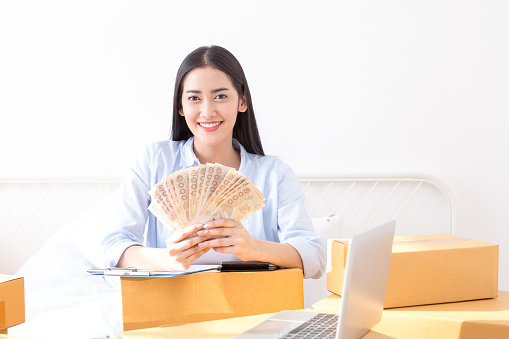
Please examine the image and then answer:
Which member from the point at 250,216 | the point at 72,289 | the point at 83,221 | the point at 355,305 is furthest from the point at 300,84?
the point at 355,305

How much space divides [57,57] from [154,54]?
1.68ft

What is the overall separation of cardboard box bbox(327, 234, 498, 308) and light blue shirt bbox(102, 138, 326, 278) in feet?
1.52

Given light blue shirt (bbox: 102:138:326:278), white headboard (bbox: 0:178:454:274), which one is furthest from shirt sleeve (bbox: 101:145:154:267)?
white headboard (bbox: 0:178:454:274)

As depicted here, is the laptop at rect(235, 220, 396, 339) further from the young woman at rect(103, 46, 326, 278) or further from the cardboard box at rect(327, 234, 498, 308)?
the young woman at rect(103, 46, 326, 278)

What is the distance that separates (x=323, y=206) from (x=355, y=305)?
1.73 meters

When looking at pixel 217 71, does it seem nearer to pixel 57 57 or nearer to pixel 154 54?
pixel 154 54

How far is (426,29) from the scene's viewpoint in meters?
2.48

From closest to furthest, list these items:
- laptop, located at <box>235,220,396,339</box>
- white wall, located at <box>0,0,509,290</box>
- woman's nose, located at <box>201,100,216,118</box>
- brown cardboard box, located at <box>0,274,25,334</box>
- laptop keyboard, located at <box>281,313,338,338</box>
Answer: laptop, located at <box>235,220,396,339</box>, laptop keyboard, located at <box>281,313,338,338</box>, brown cardboard box, located at <box>0,274,25,334</box>, woman's nose, located at <box>201,100,216,118</box>, white wall, located at <box>0,0,509,290</box>

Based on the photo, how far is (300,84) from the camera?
2.60 metres

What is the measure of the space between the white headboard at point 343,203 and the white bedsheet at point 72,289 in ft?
1.08

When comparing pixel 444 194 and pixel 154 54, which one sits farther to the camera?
pixel 154 54

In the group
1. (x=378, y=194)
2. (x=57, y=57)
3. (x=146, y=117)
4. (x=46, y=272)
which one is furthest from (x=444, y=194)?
(x=57, y=57)

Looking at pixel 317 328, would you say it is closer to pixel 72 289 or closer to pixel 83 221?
pixel 72 289

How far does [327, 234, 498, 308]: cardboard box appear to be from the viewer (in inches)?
47.1
